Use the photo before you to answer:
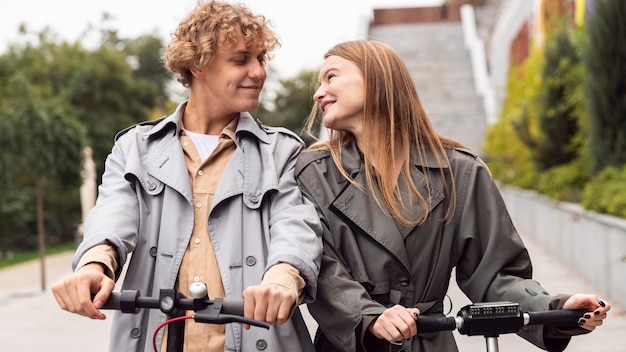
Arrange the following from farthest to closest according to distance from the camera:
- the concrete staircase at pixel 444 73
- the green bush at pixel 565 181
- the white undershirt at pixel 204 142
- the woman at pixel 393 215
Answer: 1. the concrete staircase at pixel 444 73
2. the green bush at pixel 565 181
3. the white undershirt at pixel 204 142
4. the woman at pixel 393 215

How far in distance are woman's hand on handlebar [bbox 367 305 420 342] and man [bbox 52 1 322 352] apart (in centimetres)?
21

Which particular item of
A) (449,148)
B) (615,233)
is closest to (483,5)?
(615,233)

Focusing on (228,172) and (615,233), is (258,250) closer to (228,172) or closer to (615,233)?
(228,172)

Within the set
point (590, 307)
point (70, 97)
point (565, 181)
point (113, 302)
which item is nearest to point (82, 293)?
point (113, 302)

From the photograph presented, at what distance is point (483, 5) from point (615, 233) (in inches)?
1750

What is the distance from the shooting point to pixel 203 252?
8.73 feet

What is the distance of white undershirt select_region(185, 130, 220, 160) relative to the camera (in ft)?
9.44

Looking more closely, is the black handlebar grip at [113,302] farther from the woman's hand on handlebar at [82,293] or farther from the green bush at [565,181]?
the green bush at [565,181]

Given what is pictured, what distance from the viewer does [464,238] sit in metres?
2.79

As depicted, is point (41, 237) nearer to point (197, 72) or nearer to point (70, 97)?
point (197, 72)

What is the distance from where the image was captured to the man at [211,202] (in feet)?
8.34

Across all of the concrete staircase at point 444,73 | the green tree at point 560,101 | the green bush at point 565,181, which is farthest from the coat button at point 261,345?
the concrete staircase at point 444,73

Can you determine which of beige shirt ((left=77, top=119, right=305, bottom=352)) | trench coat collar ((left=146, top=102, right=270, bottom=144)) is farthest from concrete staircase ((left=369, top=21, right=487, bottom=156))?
beige shirt ((left=77, top=119, right=305, bottom=352))

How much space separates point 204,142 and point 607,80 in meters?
8.30
